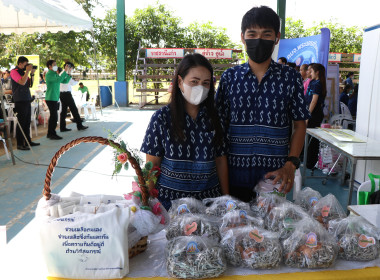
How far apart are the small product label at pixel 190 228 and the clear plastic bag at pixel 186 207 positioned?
15 centimetres

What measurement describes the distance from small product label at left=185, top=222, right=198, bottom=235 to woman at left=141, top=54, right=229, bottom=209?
1.58 feet

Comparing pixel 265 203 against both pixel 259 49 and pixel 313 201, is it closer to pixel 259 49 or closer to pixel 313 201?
pixel 313 201

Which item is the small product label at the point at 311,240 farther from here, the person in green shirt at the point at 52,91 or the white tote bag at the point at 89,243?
the person in green shirt at the point at 52,91

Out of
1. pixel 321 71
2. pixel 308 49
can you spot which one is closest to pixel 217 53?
pixel 308 49

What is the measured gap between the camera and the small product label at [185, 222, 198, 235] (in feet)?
4.26

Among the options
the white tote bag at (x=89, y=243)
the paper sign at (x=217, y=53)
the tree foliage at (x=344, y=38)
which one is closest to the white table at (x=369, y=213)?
the white tote bag at (x=89, y=243)

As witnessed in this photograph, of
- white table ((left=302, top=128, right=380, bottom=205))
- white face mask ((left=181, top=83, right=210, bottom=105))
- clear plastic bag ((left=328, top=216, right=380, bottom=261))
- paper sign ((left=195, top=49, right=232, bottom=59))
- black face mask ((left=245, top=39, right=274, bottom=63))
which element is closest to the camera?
clear plastic bag ((left=328, top=216, right=380, bottom=261))

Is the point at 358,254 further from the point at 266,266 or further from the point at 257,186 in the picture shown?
the point at 257,186

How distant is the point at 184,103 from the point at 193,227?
68cm

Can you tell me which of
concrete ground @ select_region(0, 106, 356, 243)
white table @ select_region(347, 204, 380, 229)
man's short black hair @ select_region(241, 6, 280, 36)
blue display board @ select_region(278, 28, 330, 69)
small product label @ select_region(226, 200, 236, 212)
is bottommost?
concrete ground @ select_region(0, 106, 356, 243)

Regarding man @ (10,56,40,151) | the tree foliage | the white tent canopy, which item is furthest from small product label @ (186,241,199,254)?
the tree foliage

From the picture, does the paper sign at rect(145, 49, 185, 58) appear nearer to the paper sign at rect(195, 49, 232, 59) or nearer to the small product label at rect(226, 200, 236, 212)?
the paper sign at rect(195, 49, 232, 59)

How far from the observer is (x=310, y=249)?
1.24 meters

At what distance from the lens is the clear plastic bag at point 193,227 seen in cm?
131
